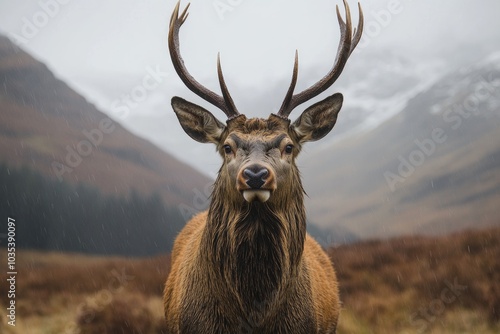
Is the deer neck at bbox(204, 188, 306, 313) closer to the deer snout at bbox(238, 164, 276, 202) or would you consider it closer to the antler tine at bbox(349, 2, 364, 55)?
the deer snout at bbox(238, 164, 276, 202)

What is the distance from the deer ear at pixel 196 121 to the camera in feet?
15.9

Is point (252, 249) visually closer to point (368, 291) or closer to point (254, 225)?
point (254, 225)

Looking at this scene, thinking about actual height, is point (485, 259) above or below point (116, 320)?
above

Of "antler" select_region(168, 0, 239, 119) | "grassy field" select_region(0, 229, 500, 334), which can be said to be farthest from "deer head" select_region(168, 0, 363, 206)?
"grassy field" select_region(0, 229, 500, 334)

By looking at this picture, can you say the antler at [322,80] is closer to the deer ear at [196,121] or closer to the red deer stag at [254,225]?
the red deer stag at [254,225]

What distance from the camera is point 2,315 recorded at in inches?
368

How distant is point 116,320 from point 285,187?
584 centimetres

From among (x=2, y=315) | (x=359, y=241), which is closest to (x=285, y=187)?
(x=2, y=315)

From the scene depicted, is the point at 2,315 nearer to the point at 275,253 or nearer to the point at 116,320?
the point at 116,320

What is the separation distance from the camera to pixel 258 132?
14.7ft

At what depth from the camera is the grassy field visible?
8922mm
